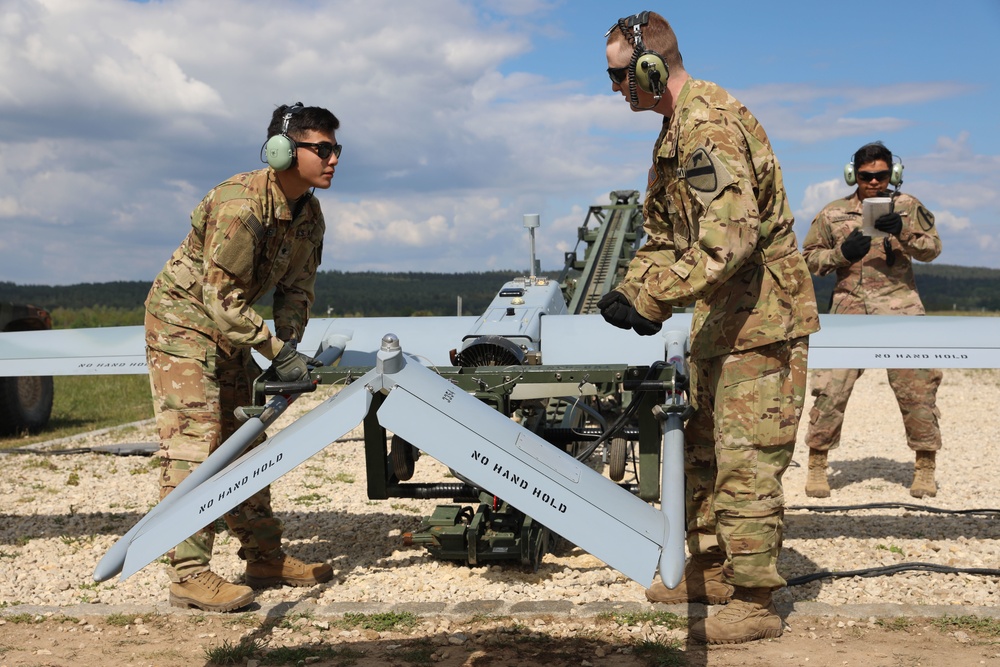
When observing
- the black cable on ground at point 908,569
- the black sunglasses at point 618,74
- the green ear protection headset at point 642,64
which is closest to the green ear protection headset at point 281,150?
the black sunglasses at point 618,74

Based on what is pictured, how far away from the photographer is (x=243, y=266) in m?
5.11

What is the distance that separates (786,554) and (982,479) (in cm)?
369

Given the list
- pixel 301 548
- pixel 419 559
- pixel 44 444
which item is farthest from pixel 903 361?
pixel 44 444

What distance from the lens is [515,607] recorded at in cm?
522

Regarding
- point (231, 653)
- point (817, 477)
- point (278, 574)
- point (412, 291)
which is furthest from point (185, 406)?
point (412, 291)

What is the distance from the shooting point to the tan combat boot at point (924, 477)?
8.18 metres

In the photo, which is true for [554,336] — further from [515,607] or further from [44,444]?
[44,444]

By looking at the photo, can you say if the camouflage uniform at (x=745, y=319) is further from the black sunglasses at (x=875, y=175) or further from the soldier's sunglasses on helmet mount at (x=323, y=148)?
the black sunglasses at (x=875, y=175)

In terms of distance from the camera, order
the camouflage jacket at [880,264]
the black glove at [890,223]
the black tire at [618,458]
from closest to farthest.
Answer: the black glove at [890,223]
the camouflage jacket at [880,264]
the black tire at [618,458]

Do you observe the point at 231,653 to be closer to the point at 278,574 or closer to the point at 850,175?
the point at 278,574

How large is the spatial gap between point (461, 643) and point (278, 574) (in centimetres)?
164

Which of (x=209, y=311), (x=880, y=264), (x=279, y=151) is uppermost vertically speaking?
(x=279, y=151)

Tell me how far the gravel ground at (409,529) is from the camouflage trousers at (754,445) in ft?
3.32

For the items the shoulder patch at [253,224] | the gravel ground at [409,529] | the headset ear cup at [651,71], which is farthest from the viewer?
the gravel ground at [409,529]
